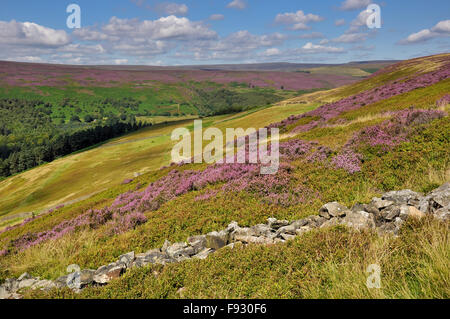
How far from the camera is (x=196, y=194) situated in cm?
1331

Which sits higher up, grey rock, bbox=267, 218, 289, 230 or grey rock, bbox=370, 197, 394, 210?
grey rock, bbox=370, 197, 394, 210

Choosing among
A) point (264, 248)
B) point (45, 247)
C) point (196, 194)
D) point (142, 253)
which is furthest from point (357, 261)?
point (45, 247)

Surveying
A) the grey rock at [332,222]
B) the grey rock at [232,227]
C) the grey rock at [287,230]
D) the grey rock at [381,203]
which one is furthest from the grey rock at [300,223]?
the grey rock at [381,203]

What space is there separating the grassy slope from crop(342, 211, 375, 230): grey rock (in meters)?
0.50

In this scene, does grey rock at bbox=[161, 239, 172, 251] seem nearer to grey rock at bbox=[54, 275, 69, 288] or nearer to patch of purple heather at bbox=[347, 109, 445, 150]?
grey rock at bbox=[54, 275, 69, 288]

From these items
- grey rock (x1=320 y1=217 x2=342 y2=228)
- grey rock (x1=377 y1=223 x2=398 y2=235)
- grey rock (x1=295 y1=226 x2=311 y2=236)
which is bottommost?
grey rock (x1=295 y1=226 x2=311 y2=236)

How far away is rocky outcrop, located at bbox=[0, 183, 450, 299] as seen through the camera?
6.65 meters

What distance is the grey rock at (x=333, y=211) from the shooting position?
802 centimetres

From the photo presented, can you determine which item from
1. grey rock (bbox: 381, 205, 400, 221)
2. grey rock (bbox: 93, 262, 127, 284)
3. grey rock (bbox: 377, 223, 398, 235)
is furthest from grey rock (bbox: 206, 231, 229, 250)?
grey rock (bbox: 381, 205, 400, 221)

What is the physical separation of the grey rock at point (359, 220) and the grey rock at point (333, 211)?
44cm

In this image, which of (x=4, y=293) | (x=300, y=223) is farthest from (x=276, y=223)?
(x=4, y=293)

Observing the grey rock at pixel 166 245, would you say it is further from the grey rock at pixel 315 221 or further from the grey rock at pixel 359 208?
the grey rock at pixel 359 208
